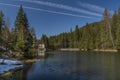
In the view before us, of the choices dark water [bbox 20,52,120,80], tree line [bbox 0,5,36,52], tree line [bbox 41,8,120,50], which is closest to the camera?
dark water [bbox 20,52,120,80]

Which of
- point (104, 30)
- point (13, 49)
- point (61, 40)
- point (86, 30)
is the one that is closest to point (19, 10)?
point (13, 49)

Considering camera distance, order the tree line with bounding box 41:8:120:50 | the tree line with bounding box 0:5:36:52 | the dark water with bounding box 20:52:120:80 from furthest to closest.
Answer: the tree line with bounding box 41:8:120:50
the tree line with bounding box 0:5:36:52
the dark water with bounding box 20:52:120:80

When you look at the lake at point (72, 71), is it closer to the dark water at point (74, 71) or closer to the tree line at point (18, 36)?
the dark water at point (74, 71)

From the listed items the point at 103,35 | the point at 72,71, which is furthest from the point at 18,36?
the point at 103,35

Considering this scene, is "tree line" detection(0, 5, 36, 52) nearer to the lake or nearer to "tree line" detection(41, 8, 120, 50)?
the lake

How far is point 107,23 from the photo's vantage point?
92.6m

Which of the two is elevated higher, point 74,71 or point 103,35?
point 103,35

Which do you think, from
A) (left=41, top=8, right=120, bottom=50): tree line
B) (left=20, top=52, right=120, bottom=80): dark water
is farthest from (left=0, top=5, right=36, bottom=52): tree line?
(left=41, top=8, right=120, bottom=50): tree line

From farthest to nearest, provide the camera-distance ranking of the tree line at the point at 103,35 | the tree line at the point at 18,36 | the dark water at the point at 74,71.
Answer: the tree line at the point at 103,35 < the tree line at the point at 18,36 < the dark water at the point at 74,71

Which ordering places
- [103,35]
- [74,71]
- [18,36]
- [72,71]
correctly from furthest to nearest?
[103,35]
[18,36]
[72,71]
[74,71]

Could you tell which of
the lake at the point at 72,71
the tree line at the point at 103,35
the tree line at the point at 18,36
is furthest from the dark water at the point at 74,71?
the tree line at the point at 103,35

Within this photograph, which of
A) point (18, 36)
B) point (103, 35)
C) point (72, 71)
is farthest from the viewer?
point (103, 35)

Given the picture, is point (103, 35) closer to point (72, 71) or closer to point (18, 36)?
point (18, 36)

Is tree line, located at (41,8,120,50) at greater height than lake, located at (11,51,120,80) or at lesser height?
greater
